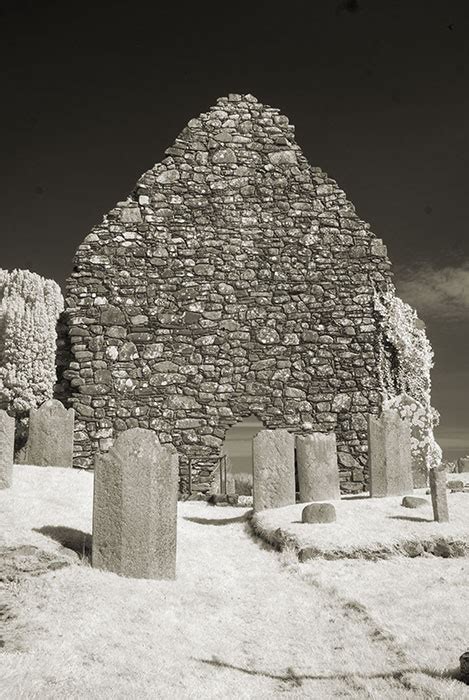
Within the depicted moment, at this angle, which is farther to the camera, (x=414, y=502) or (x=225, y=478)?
(x=225, y=478)

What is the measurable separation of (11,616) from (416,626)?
3143 mm

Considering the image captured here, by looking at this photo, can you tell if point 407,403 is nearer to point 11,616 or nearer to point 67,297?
point 67,297

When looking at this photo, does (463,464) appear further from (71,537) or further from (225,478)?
(71,537)

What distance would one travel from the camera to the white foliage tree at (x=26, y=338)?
21498 millimetres

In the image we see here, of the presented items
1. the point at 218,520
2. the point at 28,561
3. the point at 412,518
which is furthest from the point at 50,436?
the point at 412,518

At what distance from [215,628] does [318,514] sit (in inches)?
149

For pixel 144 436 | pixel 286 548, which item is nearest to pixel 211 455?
pixel 286 548

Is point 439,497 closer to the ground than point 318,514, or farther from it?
farther from it

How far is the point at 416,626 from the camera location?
4.91 metres

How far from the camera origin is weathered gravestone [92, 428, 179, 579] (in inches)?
238

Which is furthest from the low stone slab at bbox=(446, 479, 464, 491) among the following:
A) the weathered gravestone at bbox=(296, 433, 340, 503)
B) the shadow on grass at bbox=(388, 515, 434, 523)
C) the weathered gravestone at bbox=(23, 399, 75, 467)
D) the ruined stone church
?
the weathered gravestone at bbox=(23, 399, 75, 467)

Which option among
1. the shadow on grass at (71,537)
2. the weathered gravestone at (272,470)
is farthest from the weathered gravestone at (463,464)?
the shadow on grass at (71,537)

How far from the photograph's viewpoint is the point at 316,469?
34.6 ft

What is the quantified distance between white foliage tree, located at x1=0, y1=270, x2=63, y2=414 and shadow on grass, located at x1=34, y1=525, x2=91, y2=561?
602 inches
